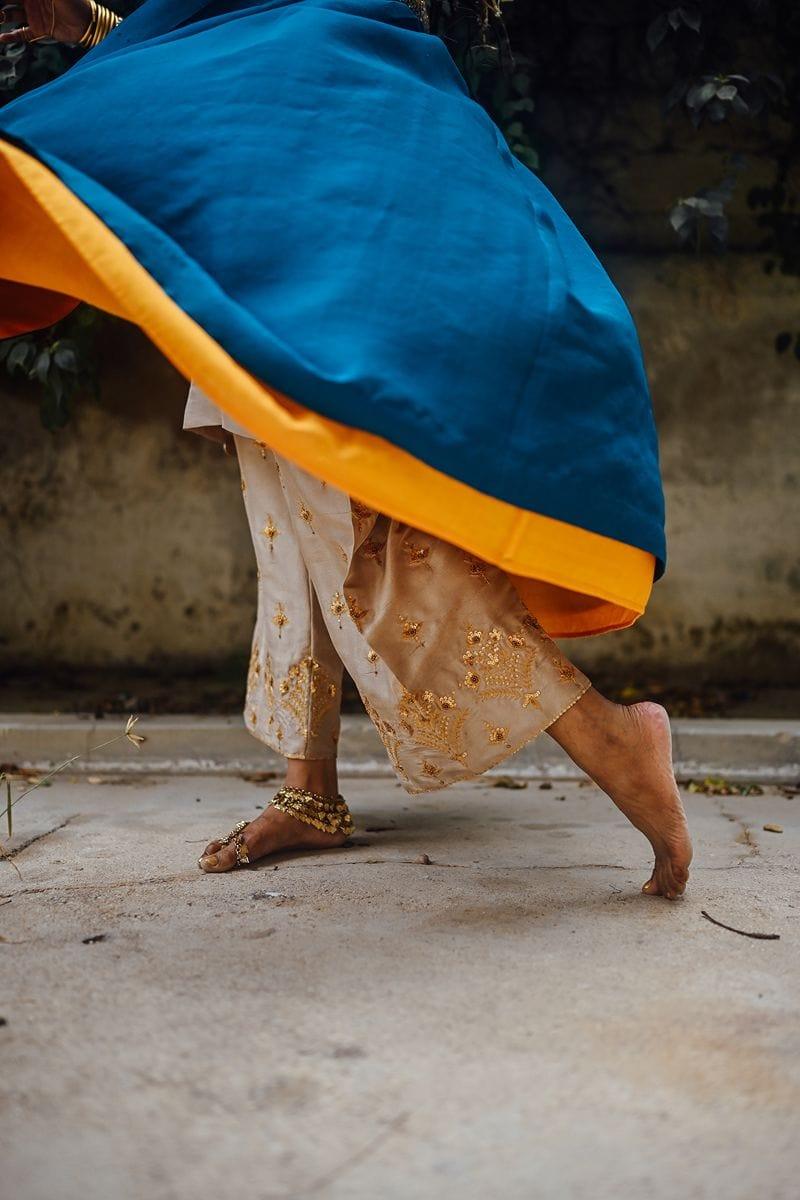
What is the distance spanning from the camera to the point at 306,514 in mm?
1873

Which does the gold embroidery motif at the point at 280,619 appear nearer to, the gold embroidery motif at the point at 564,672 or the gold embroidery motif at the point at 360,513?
the gold embroidery motif at the point at 360,513

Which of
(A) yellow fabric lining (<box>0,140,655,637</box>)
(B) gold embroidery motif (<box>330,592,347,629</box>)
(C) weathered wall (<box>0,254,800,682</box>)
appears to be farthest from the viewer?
(C) weathered wall (<box>0,254,800,682</box>)

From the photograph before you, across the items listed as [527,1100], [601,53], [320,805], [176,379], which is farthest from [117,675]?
[527,1100]

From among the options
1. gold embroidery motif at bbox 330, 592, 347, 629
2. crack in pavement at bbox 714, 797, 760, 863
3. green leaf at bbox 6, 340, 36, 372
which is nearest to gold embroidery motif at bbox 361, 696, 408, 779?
gold embroidery motif at bbox 330, 592, 347, 629

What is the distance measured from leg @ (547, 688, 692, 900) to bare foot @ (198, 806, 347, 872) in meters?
0.56

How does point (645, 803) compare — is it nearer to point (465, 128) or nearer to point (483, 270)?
point (483, 270)

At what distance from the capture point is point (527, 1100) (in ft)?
3.54

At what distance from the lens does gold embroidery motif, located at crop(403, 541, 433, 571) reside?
5.45ft

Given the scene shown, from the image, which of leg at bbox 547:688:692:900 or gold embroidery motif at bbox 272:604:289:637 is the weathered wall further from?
leg at bbox 547:688:692:900

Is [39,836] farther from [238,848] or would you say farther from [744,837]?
[744,837]

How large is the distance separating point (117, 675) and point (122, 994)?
274 centimetres

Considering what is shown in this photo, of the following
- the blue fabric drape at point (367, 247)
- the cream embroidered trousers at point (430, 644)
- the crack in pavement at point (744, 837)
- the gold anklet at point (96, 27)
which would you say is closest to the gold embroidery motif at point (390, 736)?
the cream embroidered trousers at point (430, 644)

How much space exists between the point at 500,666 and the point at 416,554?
196 mm

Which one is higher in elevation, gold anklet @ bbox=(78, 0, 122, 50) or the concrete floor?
gold anklet @ bbox=(78, 0, 122, 50)
